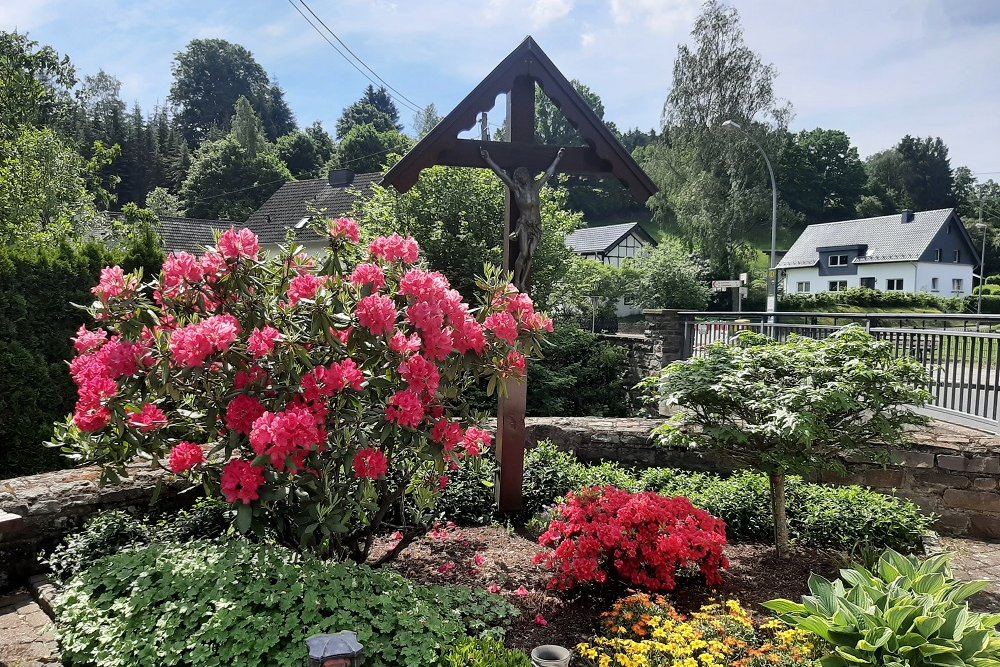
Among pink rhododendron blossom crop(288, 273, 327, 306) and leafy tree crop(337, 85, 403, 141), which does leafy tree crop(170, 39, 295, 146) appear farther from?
pink rhododendron blossom crop(288, 273, 327, 306)

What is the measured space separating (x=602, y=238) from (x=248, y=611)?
4184cm

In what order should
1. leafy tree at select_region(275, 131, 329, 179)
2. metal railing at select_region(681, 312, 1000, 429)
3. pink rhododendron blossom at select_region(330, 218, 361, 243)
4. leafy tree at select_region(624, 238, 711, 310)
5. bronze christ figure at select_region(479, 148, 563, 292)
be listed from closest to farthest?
pink rhododendron blossom at select_region(330, 218, 361, 243) < bronze christ figure at select_region(479, 148, 563, 292) < metal railing at select_region(681, 312, 1000, 429) < leafy tree at select_region(624, 238, 711, 310) < leafy tree at select_region(275, 131, 329, 179)

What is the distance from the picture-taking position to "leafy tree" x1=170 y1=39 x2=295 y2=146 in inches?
2522

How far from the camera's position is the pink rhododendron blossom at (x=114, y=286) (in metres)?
3.01

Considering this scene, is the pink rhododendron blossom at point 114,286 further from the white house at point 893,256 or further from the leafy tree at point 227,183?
the white house at point 893,256

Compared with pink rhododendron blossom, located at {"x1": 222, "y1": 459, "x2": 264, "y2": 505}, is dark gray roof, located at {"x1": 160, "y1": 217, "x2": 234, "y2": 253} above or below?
above

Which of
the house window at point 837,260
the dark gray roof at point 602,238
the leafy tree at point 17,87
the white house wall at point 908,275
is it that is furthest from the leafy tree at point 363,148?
the leafy tree at point 17,87

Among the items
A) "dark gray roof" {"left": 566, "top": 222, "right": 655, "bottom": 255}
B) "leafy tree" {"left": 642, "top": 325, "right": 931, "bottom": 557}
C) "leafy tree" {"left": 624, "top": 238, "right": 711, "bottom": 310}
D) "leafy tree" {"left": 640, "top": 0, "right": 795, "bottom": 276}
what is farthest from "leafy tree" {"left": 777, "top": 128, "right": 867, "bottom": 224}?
"leafy tree" {"left": 642, "top": 325, "right": 931, "bottom": 557}

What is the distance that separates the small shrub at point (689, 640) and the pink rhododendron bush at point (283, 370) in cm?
116

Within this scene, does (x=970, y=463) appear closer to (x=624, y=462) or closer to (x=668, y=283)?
(x=624, y=462)

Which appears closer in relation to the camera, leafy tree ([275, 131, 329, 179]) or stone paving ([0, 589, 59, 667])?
stone paving ([0, 589, 59, 667])

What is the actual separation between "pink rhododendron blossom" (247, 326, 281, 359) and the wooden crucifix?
2277 mm

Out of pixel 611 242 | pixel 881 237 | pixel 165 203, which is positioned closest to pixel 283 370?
pixel 611 242

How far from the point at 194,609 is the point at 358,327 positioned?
139 cm
